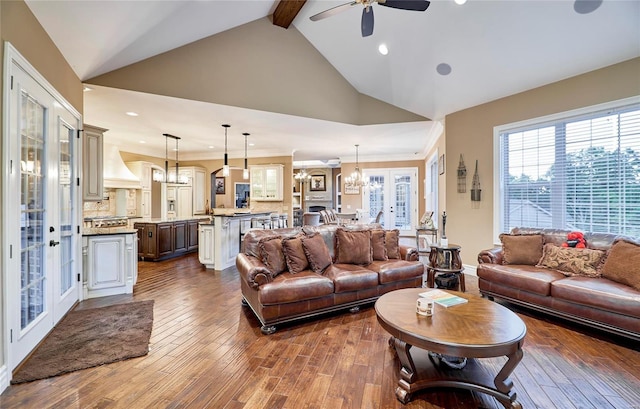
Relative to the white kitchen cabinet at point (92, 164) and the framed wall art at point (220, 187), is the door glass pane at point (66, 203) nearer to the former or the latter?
the white kitchen cabinet at point (92, 164)

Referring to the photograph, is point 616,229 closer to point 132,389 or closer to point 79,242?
point 132,389

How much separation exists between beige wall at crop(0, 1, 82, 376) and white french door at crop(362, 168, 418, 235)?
26.0ft

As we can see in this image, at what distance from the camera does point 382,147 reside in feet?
27.3

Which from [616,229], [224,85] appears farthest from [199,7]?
[616,229]

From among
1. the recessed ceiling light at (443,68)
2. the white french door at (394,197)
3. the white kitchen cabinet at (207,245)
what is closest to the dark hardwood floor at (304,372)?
the white kitchen cabinet at (207,245)

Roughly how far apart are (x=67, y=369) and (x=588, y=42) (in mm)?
5989

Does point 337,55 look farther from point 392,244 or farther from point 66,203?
point 66,203

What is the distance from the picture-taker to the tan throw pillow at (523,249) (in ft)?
11.9

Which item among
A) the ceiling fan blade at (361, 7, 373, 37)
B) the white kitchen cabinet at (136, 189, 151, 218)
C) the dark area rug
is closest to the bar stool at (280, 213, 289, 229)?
the white kitchen cabinet at (136, 189, 151, 218)

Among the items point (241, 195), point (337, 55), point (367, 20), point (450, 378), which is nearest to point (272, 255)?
point (450, 378)

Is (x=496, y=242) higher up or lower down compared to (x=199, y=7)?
lower down

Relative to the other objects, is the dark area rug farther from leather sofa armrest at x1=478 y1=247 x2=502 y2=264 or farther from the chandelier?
the chandelier

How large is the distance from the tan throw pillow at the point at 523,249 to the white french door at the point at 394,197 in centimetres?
577

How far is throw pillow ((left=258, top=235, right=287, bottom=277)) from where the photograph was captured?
10.6ft
